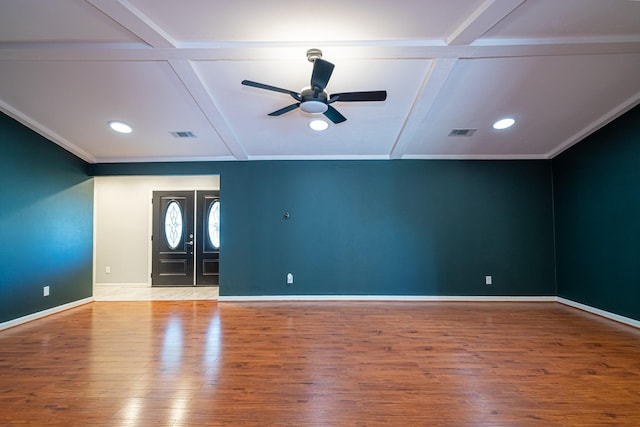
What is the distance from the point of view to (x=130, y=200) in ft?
20.6

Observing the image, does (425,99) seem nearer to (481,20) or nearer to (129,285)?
(481,20)

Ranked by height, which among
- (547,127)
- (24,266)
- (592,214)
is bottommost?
(24,266)

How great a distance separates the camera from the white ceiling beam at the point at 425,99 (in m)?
2.70

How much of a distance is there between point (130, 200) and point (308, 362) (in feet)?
18.9

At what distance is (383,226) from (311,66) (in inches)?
110

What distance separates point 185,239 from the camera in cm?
622

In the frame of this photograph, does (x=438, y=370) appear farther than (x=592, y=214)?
No

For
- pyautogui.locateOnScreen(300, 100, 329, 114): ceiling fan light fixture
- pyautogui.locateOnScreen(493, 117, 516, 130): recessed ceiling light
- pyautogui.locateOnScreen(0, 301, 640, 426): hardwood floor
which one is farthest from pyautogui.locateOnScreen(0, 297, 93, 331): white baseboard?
pyautogui.locateOnScreen(493, 117, 516, 130): recessed ceiling light

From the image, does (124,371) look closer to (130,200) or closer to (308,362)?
(308,362)

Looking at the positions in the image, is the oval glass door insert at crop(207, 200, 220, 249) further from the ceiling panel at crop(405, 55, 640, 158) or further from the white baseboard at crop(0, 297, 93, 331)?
the ceiling panel at crop(405, 55, 640, 158)

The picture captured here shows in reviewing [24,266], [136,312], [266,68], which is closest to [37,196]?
[24,266]

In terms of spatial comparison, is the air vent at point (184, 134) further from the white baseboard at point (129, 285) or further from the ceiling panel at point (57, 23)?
the white baseboard at point (129, 285)

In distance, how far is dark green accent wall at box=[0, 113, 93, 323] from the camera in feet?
11.6

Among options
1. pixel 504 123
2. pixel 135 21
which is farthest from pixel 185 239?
pixel 504 123
